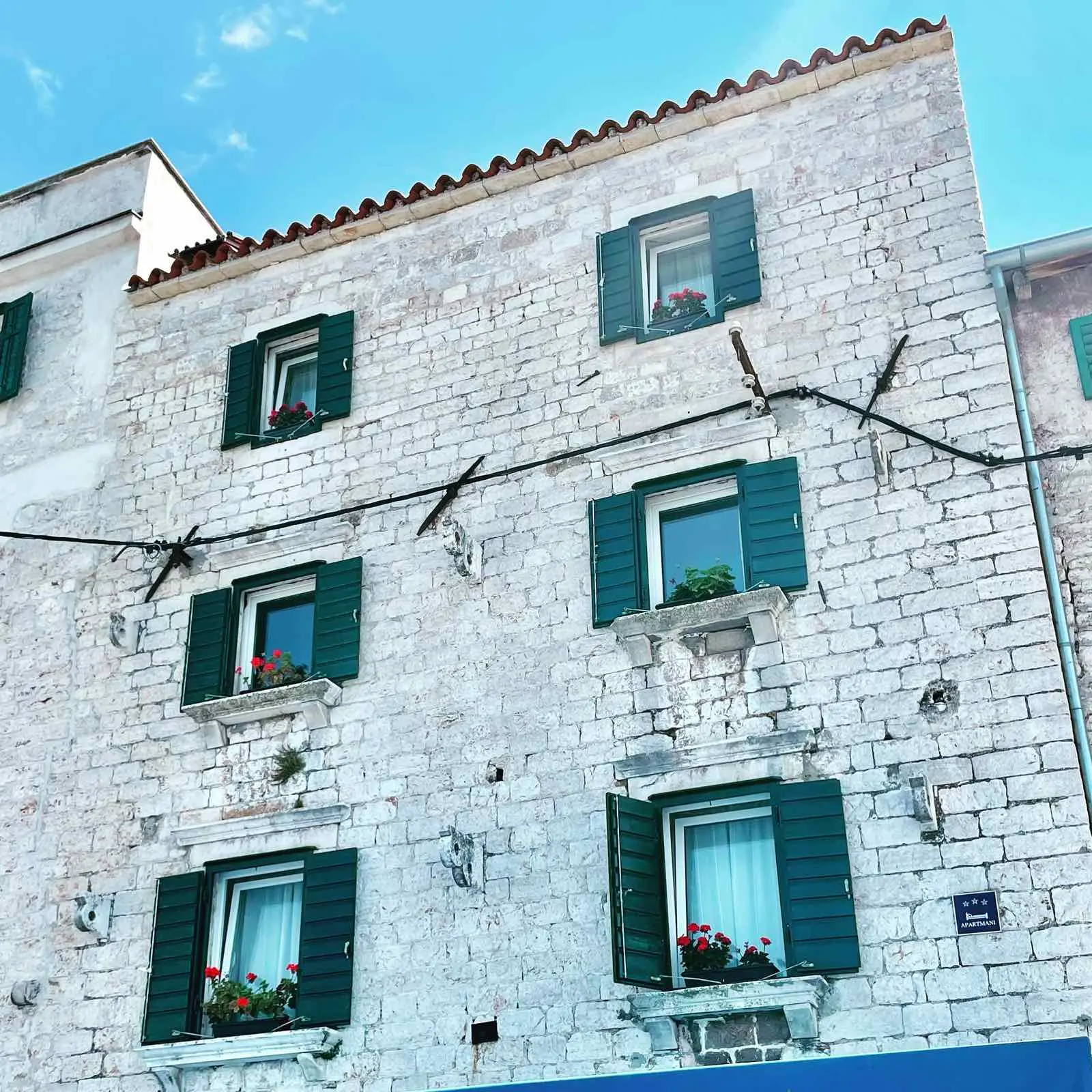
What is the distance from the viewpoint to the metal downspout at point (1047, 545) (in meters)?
9.17

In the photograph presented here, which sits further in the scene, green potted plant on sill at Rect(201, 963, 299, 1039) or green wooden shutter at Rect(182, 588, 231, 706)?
green wooden shutter at Rect(182, 588, 231, 706)

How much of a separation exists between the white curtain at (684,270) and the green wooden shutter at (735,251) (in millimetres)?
268

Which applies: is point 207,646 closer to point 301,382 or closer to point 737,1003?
point 301,382

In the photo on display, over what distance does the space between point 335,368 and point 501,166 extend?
2.48 metres

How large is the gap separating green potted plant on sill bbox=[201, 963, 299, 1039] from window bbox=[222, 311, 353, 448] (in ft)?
16.4

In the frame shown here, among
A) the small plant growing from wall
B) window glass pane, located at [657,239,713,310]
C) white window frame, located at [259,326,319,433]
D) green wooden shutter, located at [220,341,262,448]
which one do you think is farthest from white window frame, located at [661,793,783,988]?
white window frame, located at [259,326,319,433]

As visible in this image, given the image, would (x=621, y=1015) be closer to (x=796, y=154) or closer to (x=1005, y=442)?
(x=1005, y=442)

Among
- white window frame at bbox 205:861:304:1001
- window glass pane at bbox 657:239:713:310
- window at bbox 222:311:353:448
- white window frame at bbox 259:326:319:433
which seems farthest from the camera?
white window frame at bbox 259:326:319:433

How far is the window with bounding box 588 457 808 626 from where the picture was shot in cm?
1058

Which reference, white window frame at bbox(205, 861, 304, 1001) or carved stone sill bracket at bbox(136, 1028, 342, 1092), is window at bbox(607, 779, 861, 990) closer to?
carved stone sill bracket at bbox(136, 1028, 342, 1092)

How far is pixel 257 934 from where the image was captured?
11289 mm

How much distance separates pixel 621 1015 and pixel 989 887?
259 cm

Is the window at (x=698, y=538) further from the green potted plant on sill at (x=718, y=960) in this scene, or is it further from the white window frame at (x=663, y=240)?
the green potted plant on sill at (x=718, y=960)

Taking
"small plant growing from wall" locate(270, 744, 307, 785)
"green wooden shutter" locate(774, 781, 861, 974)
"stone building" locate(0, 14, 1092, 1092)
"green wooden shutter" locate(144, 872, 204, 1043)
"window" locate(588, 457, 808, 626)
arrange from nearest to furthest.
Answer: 1. "green wooden shutter" locate(774, 781, 861, 974)
2. "stone building" locate(0, 14, 1092, 1092)
3. "window" locate(588, 457, 808, 626)
4. "green wooden shutter" locate(144, 872, 204, 1043)
5. "small plant growing from wall" locate(270, 744, 307, 785)
